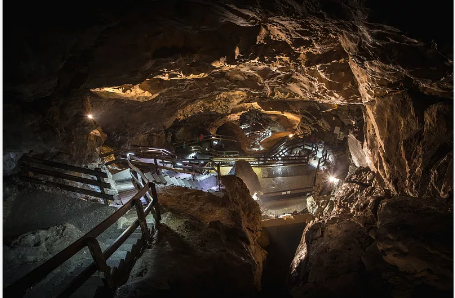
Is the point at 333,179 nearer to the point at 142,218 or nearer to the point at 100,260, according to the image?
the point at 142,218

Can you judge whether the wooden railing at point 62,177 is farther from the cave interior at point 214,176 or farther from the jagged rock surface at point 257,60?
the jagged rock surface at point 257,60

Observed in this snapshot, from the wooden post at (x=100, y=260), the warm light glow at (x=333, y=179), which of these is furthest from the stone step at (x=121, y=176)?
the warm light glow at (x=333, y=179)

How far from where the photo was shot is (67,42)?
448 cm

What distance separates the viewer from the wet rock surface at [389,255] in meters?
3.78

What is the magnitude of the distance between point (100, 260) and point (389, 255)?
5486 millimetres

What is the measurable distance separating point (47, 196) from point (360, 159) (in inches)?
529

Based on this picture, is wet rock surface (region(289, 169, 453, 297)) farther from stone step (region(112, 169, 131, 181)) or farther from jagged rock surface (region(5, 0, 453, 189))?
stone step (region(112, 169, 131, 181))

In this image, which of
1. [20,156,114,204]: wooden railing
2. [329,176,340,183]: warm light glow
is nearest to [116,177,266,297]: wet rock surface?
[20,156,114,204]: wooden railing

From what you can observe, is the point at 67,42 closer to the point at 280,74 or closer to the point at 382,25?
the point at 382,25

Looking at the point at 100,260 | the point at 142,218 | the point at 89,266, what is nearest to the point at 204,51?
Answer: the point at 142,218

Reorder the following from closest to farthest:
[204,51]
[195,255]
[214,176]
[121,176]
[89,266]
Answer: [89,266] → [195,255] → [204,51] → [121,176] → [214,176]

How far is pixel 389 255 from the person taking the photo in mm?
4422

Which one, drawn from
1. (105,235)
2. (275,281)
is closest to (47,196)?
(105,235)

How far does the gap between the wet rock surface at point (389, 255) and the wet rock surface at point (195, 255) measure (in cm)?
152
